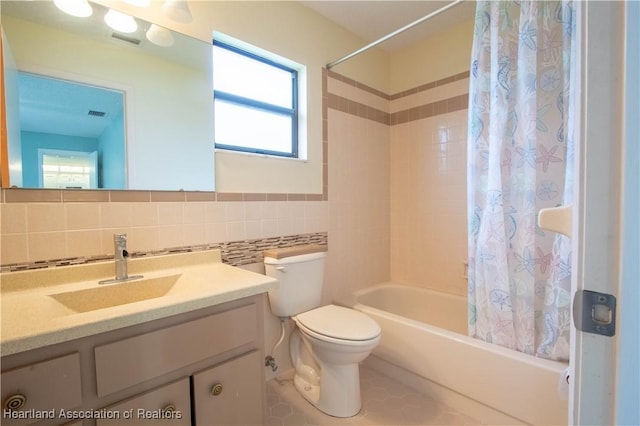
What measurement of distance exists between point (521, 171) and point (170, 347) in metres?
1.67

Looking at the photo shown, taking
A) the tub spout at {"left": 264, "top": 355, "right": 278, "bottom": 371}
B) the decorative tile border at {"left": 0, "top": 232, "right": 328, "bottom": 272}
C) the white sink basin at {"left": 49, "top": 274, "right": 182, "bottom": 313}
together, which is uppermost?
the decorative tile border at {"left": 0, "top": 232, "right": 328, "bottom": 272}

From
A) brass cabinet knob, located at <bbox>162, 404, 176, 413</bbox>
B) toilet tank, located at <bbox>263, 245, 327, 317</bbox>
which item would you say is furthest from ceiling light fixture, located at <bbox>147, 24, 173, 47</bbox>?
brass cabinet knob, located at <bbox>162, 404, 176, 413</bbox>

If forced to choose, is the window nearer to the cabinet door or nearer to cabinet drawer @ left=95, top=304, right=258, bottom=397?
cabinet drawer @ left=95, top=304, right=258, bottom=397

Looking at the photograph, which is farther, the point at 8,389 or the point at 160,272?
the point at 160,272

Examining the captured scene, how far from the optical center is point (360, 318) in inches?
64.8

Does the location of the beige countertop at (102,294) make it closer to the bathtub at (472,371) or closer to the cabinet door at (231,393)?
the cabinet door at (231,393)

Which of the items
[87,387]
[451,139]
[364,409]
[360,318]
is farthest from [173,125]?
[451,139]

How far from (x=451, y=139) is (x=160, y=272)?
7.09ft

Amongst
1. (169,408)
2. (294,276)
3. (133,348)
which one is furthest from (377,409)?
(133,348)

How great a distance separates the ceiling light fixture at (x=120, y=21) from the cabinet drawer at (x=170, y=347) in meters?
1.29

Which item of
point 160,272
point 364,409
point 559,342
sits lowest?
point 364,409

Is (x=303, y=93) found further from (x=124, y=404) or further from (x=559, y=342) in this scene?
(x=559, y=342)

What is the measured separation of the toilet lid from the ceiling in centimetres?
189

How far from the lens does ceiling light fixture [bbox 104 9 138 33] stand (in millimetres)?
1260
